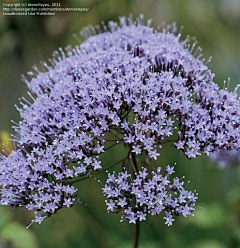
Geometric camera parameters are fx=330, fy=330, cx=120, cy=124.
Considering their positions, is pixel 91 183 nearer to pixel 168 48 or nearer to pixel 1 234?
pixel 1 234

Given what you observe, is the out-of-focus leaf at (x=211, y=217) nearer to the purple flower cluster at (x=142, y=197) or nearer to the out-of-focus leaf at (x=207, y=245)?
the out-of-focus leaf at (x=207, y=245)

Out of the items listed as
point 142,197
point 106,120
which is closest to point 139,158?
point 106,120

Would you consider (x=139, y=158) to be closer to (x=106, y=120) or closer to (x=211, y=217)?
(x=211, y=217)

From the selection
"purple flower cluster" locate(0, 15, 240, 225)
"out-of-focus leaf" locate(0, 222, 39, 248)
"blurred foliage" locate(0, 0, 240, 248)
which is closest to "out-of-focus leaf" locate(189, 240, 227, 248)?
"blurred foliage" locate(0, 0, 240, 248)

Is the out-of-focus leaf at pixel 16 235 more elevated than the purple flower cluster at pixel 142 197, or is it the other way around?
the purple flower cluster at pixel 142 197

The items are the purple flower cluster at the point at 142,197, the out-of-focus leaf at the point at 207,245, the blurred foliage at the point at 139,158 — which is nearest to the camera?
the purple flower cluster at the point at 142,197

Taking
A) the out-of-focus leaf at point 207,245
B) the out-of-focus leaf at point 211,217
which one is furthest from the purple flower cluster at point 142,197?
the out-of-focus leaf at point 207,245

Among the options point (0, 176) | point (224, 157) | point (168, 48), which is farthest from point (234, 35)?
point (0, 176)
